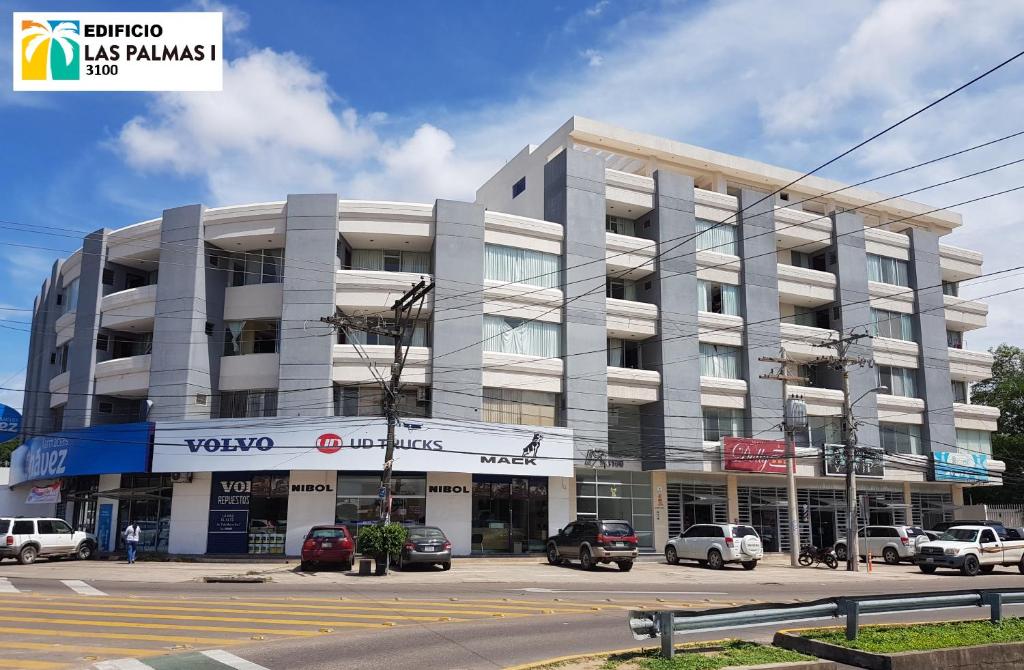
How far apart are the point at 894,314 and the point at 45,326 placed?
52084 millimetres

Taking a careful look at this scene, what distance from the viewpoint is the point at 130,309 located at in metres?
39.3

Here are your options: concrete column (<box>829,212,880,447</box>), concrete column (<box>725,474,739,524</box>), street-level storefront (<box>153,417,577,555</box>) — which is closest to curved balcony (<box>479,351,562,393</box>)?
street-level storefront (<box>153,417,577,555</box>)

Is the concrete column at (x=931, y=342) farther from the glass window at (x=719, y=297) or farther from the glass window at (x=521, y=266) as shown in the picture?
the glass window at (x=521, y=266)

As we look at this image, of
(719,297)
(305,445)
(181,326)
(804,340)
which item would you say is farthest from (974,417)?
(181,326)

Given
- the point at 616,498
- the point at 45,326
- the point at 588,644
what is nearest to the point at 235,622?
the point at 588,644

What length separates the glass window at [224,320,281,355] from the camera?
38938mm

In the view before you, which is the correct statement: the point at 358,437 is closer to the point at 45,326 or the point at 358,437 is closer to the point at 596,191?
the point at 596,191

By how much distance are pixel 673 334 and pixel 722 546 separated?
39.7 feet

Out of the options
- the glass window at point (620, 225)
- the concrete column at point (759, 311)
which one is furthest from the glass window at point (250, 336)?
the concrete column at point (759, 311)

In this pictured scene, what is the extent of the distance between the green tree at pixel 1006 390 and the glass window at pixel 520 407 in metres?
41.3

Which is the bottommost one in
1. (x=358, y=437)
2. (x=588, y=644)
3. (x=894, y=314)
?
(x=588, y=644)

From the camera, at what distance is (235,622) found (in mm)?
15641

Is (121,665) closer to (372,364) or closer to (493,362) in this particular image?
(372,364)

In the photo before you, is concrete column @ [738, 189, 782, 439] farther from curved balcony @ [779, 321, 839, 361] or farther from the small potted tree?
the small potted tree
